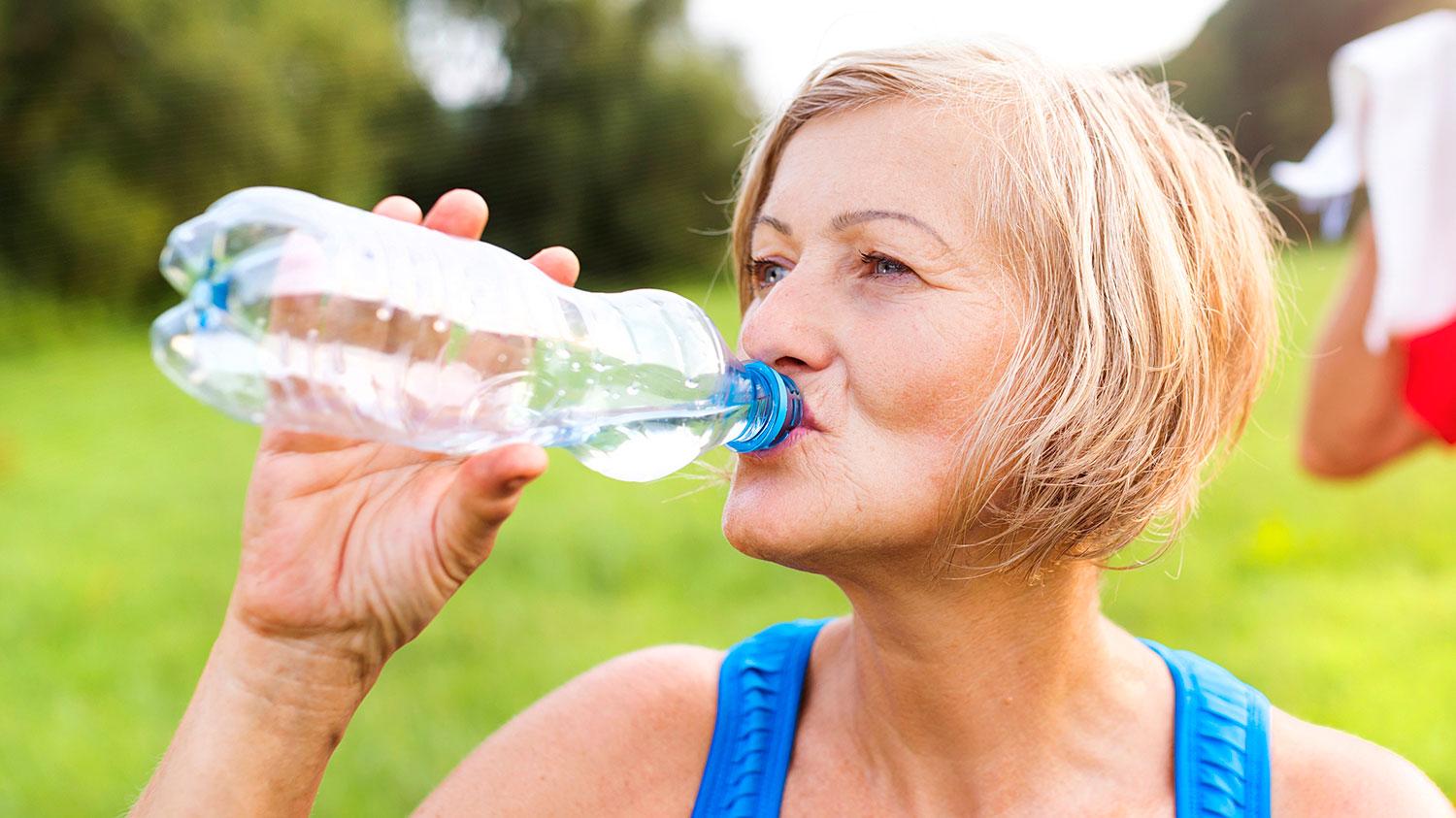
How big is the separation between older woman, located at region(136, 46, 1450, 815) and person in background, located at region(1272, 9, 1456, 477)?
28.6 inches

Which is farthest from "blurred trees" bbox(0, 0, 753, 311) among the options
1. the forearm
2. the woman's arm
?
the forearm

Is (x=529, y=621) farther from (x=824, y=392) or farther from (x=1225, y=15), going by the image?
(x=1225, y=15)

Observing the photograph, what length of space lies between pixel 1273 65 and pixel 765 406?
16143mm

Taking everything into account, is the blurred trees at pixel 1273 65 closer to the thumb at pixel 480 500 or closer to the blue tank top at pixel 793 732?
the blue tank top at pixel 793 732

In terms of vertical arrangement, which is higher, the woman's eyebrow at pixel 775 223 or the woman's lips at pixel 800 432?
the woman's eyebrow at pixel 775 223

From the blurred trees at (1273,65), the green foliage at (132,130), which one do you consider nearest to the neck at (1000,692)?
the blurred trees at (1273,65)

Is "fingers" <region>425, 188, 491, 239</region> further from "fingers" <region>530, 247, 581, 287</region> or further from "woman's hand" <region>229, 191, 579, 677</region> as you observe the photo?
"woman's hand" <region>229, 191, 579, 677</region>

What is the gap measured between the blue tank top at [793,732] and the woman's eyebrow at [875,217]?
0.65 meters

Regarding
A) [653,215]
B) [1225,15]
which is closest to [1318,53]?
[1225,15]

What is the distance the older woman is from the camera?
1400 mm

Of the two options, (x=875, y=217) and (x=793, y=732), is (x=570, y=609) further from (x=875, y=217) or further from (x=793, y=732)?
(x=875, y=217)

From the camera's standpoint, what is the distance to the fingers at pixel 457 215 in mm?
1568

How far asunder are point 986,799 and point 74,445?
32.0ft

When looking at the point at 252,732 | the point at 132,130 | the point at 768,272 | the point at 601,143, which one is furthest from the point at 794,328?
the point at 601,143
